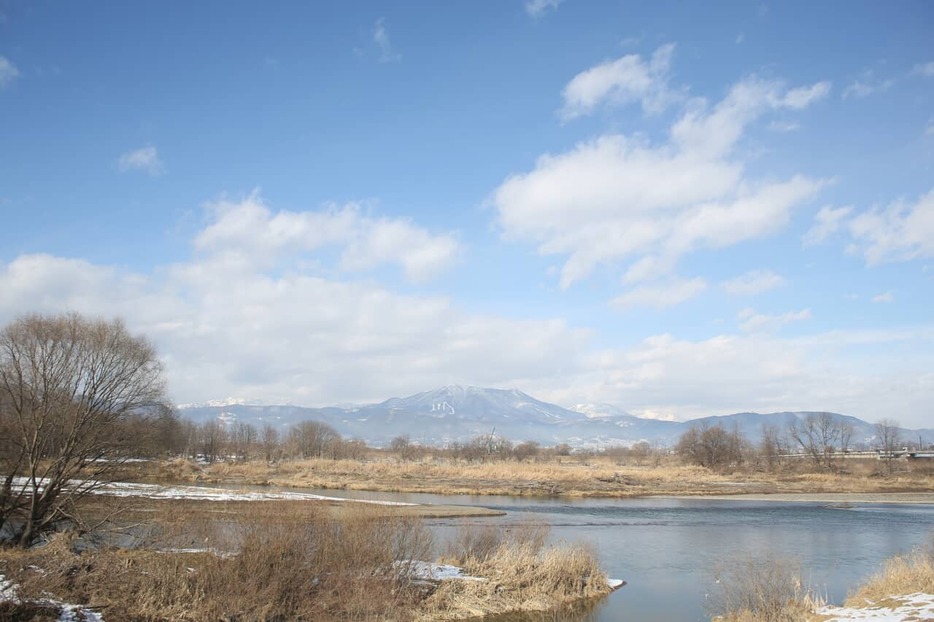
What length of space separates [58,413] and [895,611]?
3032 cm

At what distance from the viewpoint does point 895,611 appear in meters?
16.9

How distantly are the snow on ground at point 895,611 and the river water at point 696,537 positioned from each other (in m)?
3.16

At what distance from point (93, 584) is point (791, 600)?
20.8 m

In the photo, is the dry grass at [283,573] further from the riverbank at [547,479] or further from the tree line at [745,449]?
the tree line at [745,449]

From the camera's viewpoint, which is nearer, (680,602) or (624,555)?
(680,602)

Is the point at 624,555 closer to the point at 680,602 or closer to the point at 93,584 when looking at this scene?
the point at 680,602

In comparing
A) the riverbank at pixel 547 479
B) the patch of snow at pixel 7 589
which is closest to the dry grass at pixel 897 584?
the patch of snow at pixel 7 589

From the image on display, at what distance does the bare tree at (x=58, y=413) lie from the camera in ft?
77.0

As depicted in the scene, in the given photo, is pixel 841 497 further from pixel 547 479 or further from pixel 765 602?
pixel 765 602

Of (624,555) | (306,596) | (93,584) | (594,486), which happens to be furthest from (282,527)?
(594,486)

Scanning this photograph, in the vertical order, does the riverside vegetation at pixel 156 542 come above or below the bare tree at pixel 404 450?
above

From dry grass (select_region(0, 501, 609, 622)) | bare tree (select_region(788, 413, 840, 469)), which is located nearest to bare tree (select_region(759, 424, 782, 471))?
bare tree (select_region(788, 413, 840, 469))

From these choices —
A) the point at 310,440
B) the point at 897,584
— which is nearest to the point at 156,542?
the point at 897,584

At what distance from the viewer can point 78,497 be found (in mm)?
24656
